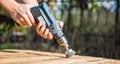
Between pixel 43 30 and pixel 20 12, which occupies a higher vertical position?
pixel 20 12

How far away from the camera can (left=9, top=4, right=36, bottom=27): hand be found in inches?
82.6

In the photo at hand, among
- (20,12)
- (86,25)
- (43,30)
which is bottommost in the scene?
(86,25)

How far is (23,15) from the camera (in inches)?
82.7

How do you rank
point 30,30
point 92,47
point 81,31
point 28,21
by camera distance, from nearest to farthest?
point 28,21 → point 92,47 → point 81,31 → point 30,30

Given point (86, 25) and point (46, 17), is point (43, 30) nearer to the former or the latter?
point (46, 17)

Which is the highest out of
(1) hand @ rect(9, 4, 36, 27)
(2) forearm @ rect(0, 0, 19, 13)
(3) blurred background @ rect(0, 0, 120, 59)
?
(2) forearm @ rect(0, 0, 19, 13)

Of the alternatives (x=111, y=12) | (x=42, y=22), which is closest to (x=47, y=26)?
(x=42, y=22)

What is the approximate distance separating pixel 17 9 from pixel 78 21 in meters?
4.65

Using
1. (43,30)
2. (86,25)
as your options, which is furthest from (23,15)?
(86,25)

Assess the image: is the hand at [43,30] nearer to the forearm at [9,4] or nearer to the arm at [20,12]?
the arm at [20,12]

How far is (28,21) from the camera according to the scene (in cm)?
209

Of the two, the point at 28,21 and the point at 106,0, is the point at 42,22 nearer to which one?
the point at 28,21

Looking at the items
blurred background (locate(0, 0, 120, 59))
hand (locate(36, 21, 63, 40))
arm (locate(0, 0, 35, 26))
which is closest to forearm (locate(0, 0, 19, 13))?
arm (locate(0, 0, 35, 26))

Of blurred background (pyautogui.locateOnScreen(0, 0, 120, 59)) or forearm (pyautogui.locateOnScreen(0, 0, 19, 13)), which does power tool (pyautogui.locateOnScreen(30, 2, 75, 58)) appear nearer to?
forearm (pyautogui.locateOnScreen(0, 0, 19, 13))
